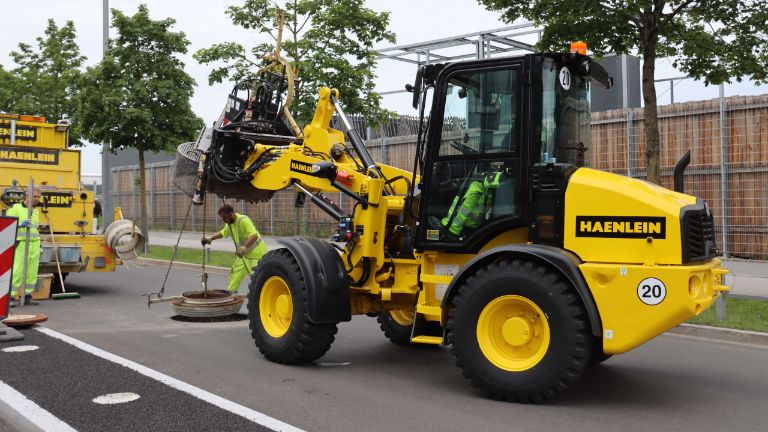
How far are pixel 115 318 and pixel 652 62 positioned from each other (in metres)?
7.94

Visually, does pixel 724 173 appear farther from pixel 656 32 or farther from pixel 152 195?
pixel 152 195

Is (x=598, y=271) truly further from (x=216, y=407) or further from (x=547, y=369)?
(x=216, y=407)

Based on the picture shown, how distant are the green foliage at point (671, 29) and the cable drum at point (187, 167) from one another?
16.6ft

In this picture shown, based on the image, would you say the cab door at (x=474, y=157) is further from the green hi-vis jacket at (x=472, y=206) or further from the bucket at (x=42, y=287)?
the bucket at (x=42, y=287)

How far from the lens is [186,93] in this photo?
1823cm

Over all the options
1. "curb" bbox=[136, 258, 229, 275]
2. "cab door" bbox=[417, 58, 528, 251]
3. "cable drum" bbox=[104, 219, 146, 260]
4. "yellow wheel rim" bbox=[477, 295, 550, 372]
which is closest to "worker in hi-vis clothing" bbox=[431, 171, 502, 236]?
"cab door" bbox=[417, 58, 528, 251]

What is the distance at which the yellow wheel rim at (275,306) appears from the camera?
22.9ft

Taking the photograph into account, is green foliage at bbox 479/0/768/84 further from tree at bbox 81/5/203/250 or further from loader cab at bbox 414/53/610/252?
tree at bbox 81/5/203/250

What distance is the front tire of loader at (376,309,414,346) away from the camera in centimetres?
776

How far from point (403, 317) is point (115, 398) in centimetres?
328

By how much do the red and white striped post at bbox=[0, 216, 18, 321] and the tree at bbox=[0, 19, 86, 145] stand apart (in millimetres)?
17012

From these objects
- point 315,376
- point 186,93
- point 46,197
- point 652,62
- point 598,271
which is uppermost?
point 186,93

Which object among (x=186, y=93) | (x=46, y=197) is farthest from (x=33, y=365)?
(x=186, y=93)

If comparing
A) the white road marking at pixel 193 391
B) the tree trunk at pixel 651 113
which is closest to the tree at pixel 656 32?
the tree trunk at pixel 651 113
